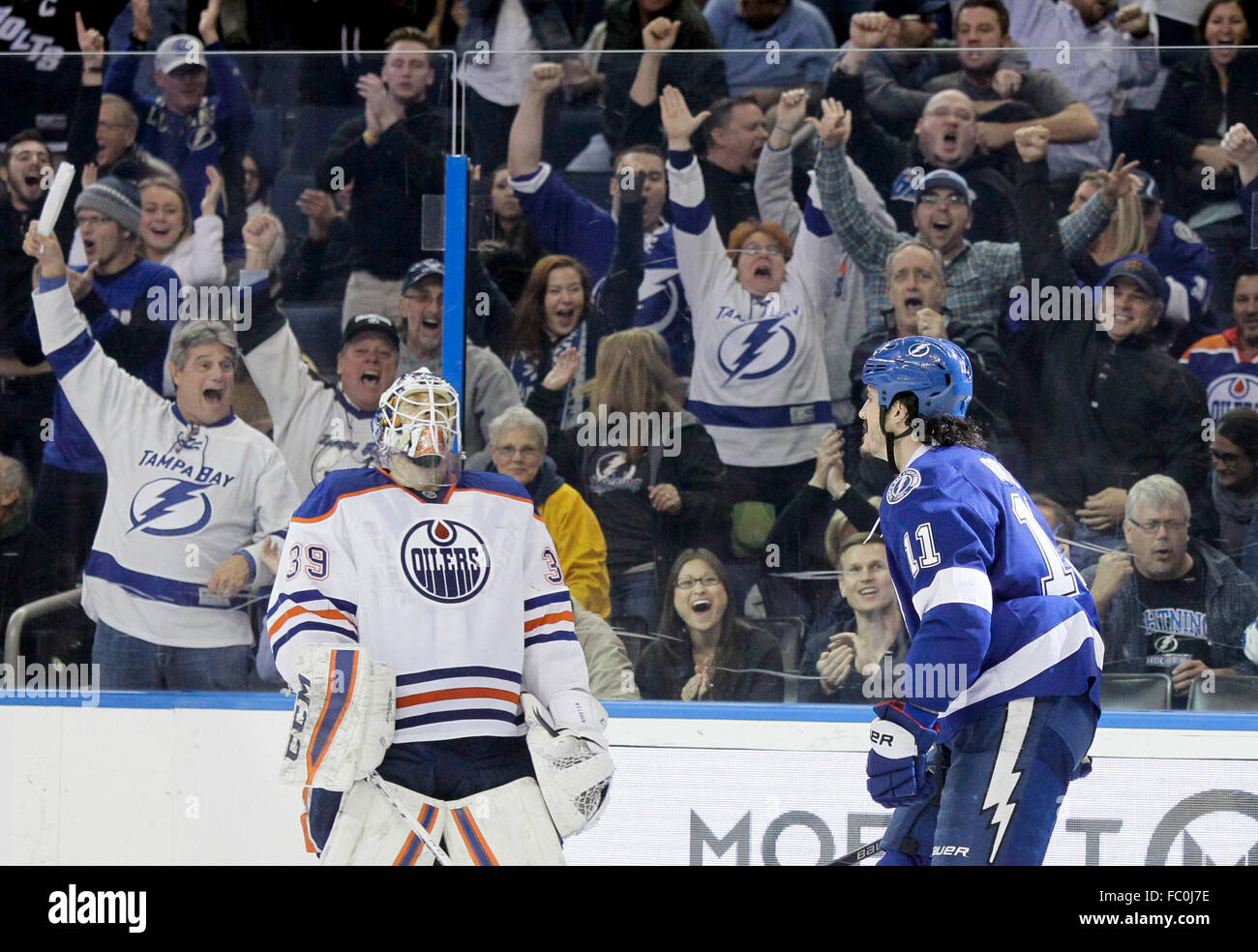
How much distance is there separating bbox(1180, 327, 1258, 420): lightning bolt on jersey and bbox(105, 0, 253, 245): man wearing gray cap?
2559 mm

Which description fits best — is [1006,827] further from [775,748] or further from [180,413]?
[180,413]

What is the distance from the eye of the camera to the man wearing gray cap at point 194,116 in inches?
157

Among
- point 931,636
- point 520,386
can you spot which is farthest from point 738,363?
point 931,636

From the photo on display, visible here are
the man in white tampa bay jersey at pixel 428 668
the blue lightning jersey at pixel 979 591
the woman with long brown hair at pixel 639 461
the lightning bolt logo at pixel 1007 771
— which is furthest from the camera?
the woman with long brown hair at pixel 639 461

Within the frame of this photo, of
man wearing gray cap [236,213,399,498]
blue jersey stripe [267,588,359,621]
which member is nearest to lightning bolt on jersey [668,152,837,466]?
man wearing gray cap [236,213,399,498]

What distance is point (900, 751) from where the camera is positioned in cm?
267

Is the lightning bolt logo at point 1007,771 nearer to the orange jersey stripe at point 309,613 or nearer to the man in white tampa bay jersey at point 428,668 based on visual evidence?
the man in white tampa bay jersey at point 428,668

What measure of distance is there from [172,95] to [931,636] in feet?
8.53

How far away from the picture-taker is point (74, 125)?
4.01 meters

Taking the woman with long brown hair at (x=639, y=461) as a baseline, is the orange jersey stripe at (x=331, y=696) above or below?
below

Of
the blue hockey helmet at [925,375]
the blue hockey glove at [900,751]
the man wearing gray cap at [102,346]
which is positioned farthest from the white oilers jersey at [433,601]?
the man wearing gray cap at [102,346]

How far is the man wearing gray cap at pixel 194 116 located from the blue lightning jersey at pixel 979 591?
7.01ft

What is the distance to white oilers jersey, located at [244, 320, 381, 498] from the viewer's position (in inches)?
156

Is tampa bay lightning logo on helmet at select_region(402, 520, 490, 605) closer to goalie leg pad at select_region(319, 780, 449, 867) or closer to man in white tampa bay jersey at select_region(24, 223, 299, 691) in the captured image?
goalie leg pad at select_region(319, 780, 449, 867)
